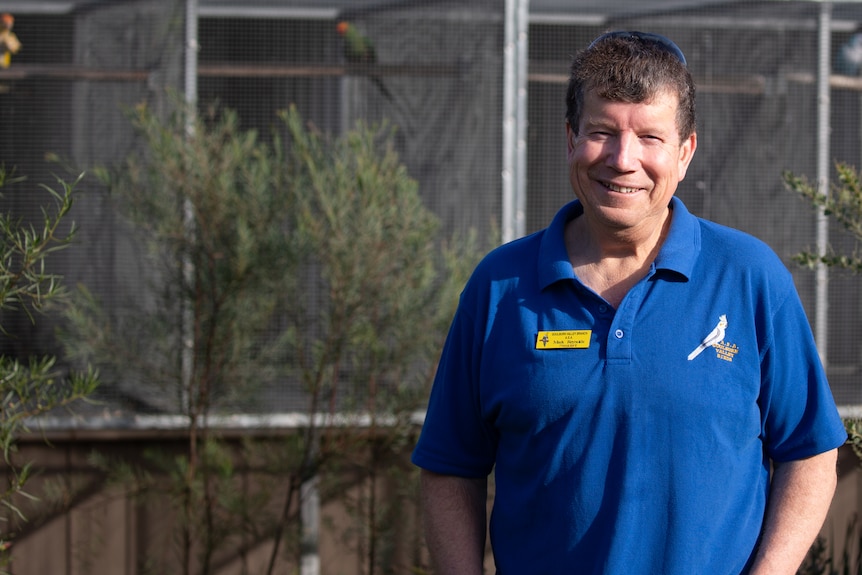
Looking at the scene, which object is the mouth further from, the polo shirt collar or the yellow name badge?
the yellow name badge

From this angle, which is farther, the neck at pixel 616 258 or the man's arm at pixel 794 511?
the neck at pixel 616 258

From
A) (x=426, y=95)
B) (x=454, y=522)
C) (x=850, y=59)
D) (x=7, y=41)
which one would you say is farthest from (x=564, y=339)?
(x=850, y=59)

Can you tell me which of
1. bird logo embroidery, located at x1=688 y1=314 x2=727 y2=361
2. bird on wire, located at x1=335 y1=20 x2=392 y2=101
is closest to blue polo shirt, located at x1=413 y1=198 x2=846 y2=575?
bird logo embroidery, located at x1=688 y1=314 x2=727 y2=361

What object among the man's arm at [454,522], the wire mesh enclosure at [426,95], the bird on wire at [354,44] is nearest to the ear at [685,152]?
the man's arm at [454,522]

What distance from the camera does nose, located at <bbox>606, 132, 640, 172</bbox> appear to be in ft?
5.44

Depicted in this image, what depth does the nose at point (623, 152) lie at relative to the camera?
5.44 feet

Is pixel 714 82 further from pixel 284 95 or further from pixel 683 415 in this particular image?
pixel 683 415

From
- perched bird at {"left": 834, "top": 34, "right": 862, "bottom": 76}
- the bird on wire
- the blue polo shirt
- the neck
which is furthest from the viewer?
perched bird at {"left": 834, "top": 34, "right": 862, "bottom": 76}

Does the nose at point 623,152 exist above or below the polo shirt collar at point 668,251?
above

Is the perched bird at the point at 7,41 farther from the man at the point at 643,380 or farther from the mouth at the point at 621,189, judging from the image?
the mouth at the point at 621,189

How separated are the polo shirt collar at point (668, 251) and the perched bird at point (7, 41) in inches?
125

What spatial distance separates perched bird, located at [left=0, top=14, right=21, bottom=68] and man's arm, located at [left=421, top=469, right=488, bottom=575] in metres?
3.20

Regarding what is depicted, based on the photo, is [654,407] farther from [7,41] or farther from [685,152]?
[7,41]

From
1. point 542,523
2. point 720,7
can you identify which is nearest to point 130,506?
point 542,523
